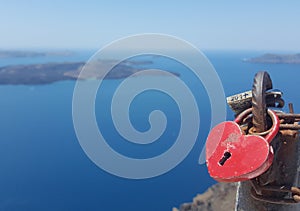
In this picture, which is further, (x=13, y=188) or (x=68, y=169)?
(x=68, y=169)

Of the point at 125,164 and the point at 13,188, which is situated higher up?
the point at 125,164

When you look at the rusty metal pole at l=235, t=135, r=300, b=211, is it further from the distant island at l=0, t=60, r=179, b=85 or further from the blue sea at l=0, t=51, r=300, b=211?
the distant island at l=0, t=60, r=179, b=85

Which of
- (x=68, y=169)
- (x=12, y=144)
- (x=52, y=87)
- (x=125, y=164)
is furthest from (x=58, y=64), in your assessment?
(x=125, y=164)

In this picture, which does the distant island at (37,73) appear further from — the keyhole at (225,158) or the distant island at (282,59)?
the keyhole at (225,158)

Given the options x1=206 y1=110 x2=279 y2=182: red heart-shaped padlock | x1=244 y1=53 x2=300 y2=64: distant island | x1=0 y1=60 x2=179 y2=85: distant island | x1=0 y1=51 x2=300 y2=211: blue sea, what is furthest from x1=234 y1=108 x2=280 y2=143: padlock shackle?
x1=244 y1=53 x2=300 y2=64: distant island

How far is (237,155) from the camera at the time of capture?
0.50 metres

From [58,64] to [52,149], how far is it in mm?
36214

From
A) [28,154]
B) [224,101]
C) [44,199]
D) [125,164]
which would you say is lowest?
[44,199]

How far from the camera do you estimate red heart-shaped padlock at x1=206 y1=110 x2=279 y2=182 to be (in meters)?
0.48

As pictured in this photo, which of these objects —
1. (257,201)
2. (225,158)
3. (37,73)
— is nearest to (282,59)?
(37,73)

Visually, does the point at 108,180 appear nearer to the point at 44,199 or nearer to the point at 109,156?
the point at 44,199

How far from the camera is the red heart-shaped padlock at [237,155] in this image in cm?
48

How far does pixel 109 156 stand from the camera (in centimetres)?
90

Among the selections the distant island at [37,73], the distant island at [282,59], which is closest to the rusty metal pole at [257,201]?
the distant island at [37,73]
